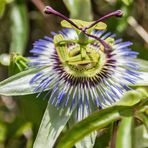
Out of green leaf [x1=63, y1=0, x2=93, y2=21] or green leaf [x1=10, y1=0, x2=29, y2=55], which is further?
green leaf [x1=10, y1=0, x2=29, y2=55]

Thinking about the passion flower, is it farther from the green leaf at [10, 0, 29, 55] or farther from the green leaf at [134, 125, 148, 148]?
the green leaf at [10, 0, 29, 55]

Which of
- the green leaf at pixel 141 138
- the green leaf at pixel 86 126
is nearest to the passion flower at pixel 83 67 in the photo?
the green leaf at pixel 141 138

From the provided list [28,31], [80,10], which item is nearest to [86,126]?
[80,10]

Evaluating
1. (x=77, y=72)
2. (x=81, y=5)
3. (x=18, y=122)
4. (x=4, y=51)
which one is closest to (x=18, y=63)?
(x=77, y=72)

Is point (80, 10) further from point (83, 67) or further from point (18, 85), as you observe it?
point (18, 85)

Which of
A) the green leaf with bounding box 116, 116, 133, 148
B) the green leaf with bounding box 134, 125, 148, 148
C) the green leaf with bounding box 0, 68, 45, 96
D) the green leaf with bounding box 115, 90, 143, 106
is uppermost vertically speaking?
the green leaf with bounding box 0, 68, 45, 96

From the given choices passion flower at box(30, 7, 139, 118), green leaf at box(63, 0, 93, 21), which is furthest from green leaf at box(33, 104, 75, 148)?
green leaf at box(63, 0, 93, 21)

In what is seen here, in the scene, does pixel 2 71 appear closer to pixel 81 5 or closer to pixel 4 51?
pixel 4 51

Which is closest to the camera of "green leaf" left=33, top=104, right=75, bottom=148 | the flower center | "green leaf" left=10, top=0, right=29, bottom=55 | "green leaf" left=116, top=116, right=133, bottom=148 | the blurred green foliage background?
"green leaf" left=116, top=116, right=133, bottom=148
